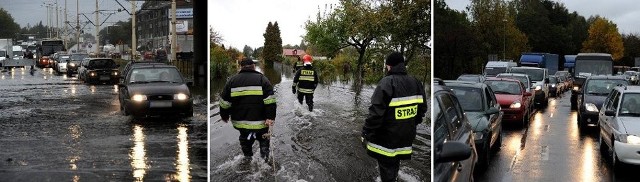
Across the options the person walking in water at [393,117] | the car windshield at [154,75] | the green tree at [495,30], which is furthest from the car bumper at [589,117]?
the green tree at [495,30]

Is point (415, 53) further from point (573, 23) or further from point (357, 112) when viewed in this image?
point (573, 23)

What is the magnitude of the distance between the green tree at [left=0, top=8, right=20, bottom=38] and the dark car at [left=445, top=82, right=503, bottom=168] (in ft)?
17.9

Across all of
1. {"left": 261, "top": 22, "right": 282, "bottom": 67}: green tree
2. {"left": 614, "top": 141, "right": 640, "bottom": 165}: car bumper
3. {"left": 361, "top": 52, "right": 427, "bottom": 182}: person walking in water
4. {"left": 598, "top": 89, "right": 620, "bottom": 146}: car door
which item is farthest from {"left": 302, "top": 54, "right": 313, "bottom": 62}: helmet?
{"left": 598, "top": 89, "right": 620, "bottom": 146}: car door

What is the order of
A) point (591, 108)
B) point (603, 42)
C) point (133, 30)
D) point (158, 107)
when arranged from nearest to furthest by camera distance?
point (133, 30), point (158, 107), point (591, 108), point (603, 42)

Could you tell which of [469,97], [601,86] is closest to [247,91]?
[469,97]

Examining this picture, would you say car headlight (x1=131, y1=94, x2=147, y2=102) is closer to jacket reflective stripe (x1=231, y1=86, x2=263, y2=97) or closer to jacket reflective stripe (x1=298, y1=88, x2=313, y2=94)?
jacket reflective stripe (x1=231, y1=86, x2=263, y2=97)

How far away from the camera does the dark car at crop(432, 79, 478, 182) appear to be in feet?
14.8

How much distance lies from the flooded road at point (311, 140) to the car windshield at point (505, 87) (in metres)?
12.0

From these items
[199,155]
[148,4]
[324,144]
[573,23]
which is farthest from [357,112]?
[573,23]

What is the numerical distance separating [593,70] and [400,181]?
29031 mm

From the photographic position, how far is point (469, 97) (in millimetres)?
9750

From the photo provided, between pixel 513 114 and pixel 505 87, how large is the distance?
1542mm

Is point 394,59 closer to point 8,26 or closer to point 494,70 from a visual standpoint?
point 8,26

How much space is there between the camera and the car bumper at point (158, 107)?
7.77m
